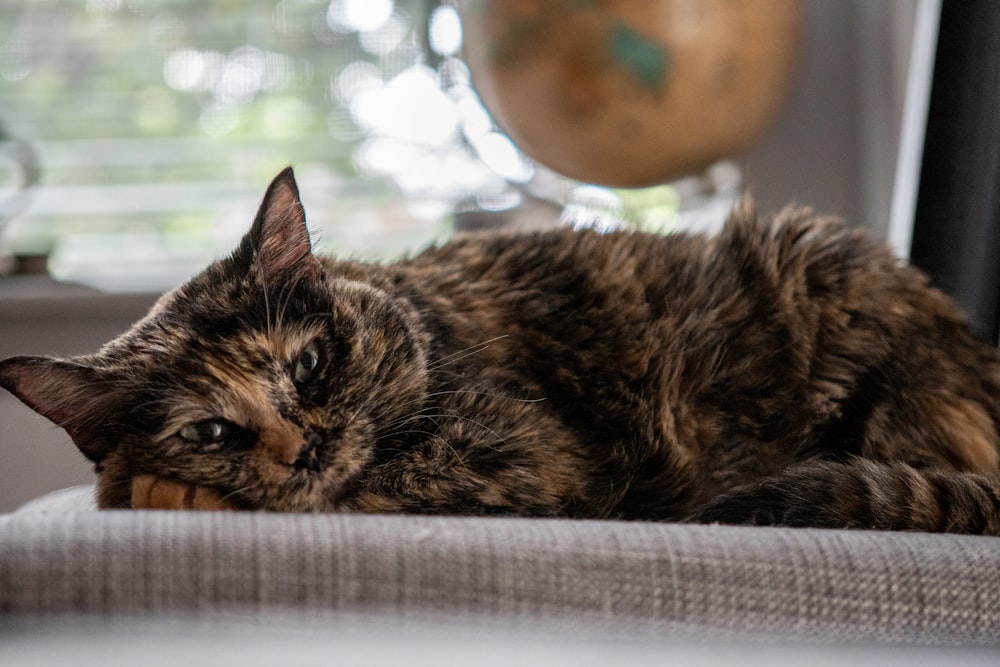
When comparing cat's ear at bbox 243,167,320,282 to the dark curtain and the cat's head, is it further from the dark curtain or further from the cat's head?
the dark curtain

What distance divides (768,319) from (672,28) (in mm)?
610

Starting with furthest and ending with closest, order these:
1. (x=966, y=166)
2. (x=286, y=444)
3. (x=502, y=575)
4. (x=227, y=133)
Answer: (x=227, y=133) < (x=966, y=166) < (x=286, y=444) < (x=502, y=575)

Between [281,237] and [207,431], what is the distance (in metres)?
0.28

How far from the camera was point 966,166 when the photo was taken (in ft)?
5.65

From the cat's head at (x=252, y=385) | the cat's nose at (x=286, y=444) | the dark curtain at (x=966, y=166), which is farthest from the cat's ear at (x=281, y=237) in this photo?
the dark curtain at (x=966, y=166)

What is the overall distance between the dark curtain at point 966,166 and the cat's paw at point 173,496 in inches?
52.5

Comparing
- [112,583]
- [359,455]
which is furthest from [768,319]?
[112,583]

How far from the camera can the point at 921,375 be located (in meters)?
1.26

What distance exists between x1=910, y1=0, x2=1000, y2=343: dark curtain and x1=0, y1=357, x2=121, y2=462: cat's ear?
144cm

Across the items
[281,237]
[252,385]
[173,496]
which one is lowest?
[173,496]

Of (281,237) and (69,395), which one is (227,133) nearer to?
(281,237)

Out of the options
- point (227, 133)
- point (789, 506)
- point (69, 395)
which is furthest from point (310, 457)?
point (227, 133)

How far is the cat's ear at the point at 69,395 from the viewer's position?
40.4 inches

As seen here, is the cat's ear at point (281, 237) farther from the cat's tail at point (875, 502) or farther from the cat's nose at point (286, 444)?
the cat's tail at point (875, 502)
